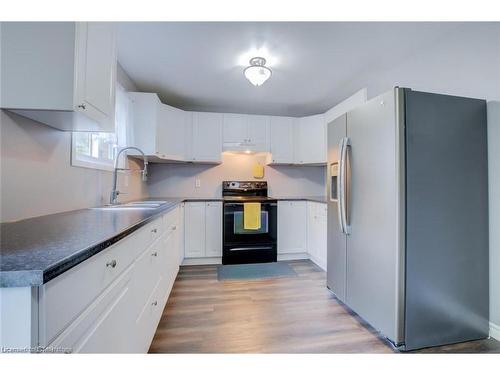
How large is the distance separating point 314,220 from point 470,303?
5.95 feet

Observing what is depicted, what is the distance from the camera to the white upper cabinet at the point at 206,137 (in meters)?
3.42

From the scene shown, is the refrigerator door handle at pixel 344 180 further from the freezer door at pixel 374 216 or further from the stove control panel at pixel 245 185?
the stove control panel at pixel 245 185

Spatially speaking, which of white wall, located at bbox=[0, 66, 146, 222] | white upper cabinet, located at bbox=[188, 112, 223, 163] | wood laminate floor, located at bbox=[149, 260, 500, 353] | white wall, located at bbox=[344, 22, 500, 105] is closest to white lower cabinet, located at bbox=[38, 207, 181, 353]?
wood laminate floor, located at bbox=[149, 260, 500, 353]

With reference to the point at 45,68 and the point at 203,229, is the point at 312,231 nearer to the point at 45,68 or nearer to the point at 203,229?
the point at 203,229

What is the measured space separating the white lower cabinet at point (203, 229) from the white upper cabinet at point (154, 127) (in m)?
0.78

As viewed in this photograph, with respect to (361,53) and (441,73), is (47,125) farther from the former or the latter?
(441,73)

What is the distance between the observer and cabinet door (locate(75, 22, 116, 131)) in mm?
1116

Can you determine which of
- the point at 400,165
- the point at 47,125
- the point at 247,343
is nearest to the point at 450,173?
the point at 400,165

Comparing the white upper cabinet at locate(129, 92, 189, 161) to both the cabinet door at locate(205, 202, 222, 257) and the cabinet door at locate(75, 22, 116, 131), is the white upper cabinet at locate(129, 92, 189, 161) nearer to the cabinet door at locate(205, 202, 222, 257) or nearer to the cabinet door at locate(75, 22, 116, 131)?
the cabinet door at locate(205, 202, 222, 257)

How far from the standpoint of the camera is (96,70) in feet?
4.12

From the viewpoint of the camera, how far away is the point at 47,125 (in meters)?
1.37

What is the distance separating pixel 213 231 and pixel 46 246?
2.55 metres

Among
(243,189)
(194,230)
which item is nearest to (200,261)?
(194,230)

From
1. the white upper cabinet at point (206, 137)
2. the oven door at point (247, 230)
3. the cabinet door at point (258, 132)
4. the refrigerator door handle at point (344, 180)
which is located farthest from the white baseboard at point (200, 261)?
the refrigerator door handle at point (344, 180)
